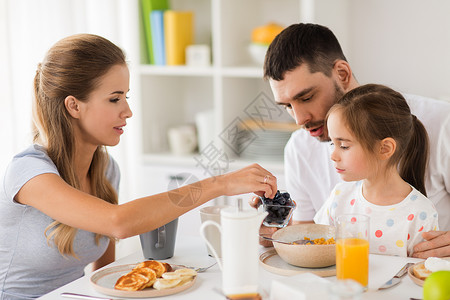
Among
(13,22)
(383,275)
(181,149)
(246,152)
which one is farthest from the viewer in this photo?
(181,149)

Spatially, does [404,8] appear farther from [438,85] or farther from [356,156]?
[356,156]

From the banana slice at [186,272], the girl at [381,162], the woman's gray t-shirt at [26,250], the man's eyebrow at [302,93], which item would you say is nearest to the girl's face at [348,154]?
the girl at [381,162]

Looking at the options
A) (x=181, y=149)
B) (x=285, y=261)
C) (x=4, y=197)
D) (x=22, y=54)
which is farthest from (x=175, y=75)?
(x=285, y=261)

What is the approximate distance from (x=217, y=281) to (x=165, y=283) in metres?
0.14

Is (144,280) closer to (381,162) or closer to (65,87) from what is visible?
(65,87)

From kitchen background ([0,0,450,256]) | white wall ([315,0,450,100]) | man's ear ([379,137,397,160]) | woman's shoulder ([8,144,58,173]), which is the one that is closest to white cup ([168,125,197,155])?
kitchen background ([0,0,450,256])

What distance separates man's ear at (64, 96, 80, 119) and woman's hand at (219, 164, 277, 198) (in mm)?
520

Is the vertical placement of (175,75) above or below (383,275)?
above

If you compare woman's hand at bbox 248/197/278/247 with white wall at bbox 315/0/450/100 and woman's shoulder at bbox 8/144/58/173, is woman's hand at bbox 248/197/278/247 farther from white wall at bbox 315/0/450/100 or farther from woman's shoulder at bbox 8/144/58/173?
white wall at bbox 315/0/450/100

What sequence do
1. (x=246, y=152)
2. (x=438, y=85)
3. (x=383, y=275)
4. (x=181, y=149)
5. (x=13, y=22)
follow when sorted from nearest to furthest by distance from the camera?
(x=383, y=275) < (x=13, y=22) < (x=438, y=85) < (x=246, y=152) < (x=181, y=149)

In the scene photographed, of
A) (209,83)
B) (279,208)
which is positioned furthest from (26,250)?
(209,83)

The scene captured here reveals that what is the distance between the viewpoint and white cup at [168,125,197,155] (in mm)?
3271

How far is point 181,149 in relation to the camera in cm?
329

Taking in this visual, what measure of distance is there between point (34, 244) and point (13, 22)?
1370 mm
